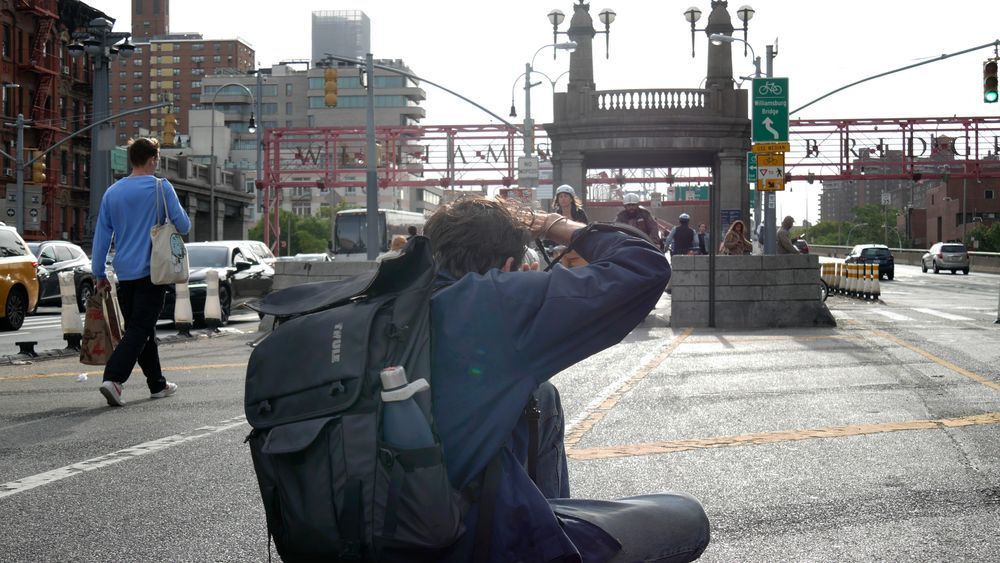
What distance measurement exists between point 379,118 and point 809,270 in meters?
134

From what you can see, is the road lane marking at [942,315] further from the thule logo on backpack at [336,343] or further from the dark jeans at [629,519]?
the thule logo on backpack at [336,343]

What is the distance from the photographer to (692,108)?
3747cm

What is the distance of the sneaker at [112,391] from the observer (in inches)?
331

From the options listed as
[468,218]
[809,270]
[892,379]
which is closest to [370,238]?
[809,270]

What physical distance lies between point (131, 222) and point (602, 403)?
351 cm

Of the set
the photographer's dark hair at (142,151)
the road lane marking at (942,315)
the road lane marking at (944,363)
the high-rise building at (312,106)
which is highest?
the high-rise building at (312,106)

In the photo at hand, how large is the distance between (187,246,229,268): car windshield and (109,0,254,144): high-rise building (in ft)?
503

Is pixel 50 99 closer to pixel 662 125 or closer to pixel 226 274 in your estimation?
pixel 662 125

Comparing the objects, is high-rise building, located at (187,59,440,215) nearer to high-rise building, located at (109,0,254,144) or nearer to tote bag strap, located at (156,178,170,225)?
high-rise building, located at (109,0,254,144)

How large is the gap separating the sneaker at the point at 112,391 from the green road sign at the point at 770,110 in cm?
1594

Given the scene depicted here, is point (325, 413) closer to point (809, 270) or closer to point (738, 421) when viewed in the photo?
point (738, 421)

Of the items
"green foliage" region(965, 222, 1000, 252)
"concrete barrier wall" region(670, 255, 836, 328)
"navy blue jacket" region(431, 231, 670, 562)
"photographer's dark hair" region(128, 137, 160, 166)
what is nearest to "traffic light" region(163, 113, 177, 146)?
"concrete barrier wall" region(670, 255, 836, 328)

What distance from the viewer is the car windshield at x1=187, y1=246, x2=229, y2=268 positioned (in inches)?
877

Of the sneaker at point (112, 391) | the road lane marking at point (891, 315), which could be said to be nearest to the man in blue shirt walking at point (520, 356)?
the sneaker at point (112, 391)
